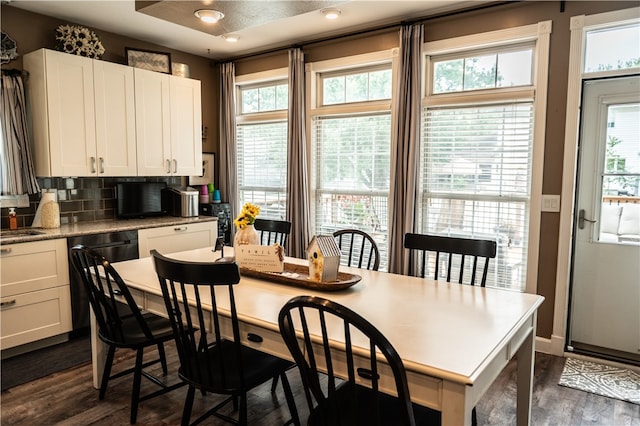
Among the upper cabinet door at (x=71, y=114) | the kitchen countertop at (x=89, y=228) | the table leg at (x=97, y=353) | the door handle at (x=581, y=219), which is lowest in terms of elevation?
the table leg at (x=97, y=353)

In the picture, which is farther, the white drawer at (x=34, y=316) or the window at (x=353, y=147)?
the window at (x=353, y=147)

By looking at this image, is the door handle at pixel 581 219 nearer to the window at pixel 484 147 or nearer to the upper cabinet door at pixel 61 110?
the window at pixel 484 147

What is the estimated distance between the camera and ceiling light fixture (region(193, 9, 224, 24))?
1.91 meters

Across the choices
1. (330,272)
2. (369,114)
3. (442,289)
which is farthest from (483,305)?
(369,114)

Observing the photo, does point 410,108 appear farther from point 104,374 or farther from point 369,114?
point 104,374

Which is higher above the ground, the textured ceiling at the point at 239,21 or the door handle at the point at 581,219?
the textured ceiling at the point at 239,21

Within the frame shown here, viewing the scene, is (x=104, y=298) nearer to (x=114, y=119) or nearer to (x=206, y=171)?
A: (x=114, y=119)

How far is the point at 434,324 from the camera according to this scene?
65.3 inches

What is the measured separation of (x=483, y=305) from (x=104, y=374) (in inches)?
86.4

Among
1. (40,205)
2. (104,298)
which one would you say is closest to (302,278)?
(104,298)

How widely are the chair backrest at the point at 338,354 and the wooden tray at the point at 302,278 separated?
0.41 meters

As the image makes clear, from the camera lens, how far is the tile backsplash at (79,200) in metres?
3.66

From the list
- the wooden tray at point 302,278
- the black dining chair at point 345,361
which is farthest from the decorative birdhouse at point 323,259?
the black dining chair at point 345,361

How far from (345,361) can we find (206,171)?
4.06 m
